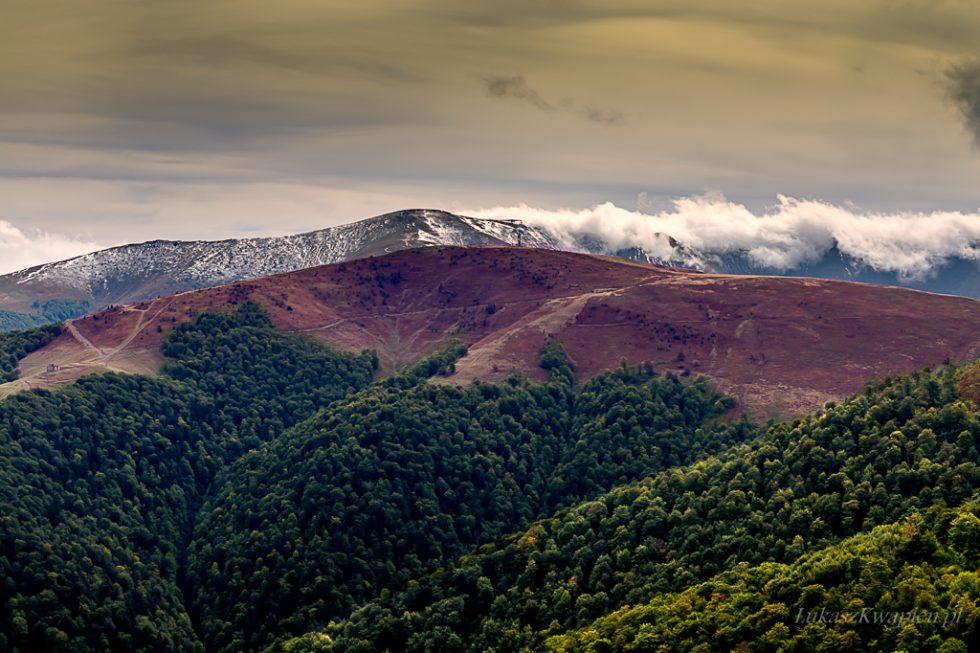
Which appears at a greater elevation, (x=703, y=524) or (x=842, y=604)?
(x=842, y=604)

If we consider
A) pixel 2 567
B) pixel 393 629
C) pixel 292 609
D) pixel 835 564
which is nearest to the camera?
pixel 835 564

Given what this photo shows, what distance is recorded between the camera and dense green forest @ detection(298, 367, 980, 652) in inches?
5694

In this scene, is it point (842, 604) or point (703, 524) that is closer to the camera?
point (842, 604)

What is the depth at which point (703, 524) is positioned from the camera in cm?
15862

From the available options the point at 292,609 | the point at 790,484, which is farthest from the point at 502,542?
the point at 790,484

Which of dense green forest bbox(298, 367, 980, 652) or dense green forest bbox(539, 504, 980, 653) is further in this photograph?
dense green forest bbox(298, 367, 980, 652)

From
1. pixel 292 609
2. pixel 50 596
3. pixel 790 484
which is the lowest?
pixel 292 609

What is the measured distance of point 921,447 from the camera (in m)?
152

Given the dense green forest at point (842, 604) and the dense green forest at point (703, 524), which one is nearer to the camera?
the dense green forest at point (842, 604)

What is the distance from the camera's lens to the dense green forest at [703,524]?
145 m

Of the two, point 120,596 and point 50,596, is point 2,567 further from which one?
point 120,596

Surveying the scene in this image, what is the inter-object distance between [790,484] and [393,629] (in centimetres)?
7859

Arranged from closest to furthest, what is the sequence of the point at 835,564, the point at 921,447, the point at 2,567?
the point at 835,564 < the point at 921,447 < the point at 2,567

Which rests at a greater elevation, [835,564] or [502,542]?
[835,564]
